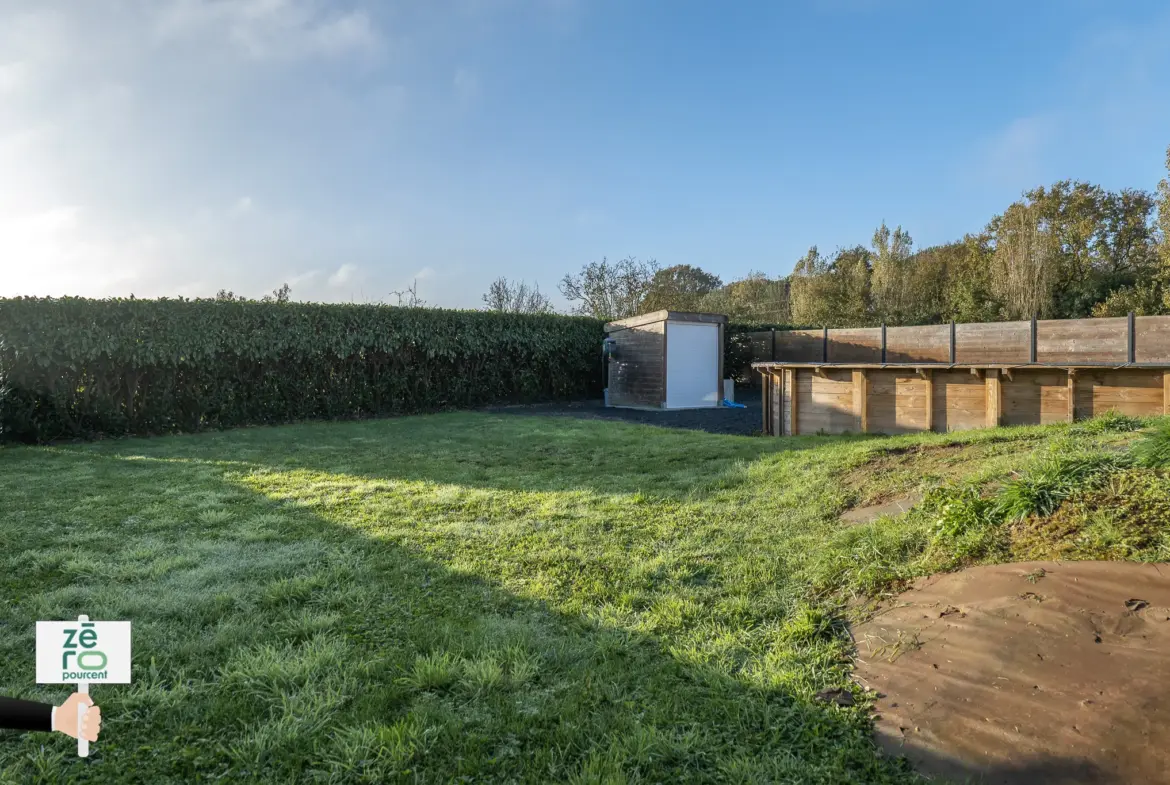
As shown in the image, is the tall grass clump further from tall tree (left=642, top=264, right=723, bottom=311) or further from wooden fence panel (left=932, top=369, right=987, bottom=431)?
tall tree (left=642, top=264, right=723, bottom=311)

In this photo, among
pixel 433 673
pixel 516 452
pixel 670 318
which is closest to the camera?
A: pixel 433 673

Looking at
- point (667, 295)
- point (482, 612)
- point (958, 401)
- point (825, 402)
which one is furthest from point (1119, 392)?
point (667, 295)

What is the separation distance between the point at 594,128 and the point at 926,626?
41.8 feet

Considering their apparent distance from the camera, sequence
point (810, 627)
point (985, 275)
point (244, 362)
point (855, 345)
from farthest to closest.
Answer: point (985, 275) < point (855, 345) < point (244, 362) < point (810, 627)

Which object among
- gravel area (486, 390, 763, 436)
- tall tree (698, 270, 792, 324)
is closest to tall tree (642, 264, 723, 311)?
tall tree (698, 270, 792, 324)

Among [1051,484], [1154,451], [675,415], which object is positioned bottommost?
[675,415]

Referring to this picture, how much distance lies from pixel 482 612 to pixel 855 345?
15.9 meters

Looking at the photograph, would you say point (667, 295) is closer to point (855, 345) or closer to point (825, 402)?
point (855, 345)

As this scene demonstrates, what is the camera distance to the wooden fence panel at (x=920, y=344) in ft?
46.6

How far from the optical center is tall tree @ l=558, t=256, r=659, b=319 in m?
28.5

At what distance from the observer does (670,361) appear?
1497 cm

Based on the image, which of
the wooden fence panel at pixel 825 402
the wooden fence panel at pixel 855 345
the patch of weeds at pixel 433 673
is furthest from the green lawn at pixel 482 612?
the wooden fence panel at pixel 855 345

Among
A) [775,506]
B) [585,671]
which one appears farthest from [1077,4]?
[585,671]

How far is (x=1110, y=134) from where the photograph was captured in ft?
42.3
